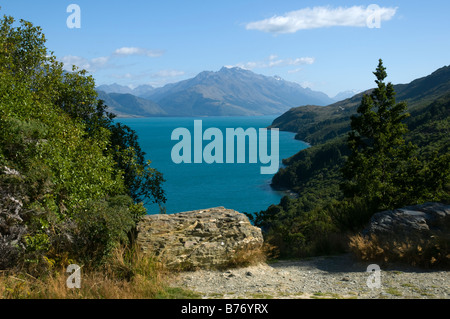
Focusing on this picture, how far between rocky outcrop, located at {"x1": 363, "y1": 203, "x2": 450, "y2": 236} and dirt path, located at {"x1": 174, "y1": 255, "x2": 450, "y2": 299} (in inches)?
48.7

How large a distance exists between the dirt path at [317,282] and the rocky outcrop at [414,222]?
1236 millimetres

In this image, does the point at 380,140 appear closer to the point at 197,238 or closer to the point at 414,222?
the point at 414,222

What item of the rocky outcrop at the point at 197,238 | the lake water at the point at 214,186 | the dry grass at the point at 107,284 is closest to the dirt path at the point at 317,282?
the rocky outcrop at the point at 197,238

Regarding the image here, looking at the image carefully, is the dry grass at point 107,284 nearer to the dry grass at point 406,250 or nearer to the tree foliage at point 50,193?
the tree foliage at point 50,193

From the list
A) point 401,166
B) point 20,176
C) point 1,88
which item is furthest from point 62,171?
point 401,166

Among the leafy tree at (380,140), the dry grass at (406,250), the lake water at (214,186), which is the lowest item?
the lake water at (214,186)

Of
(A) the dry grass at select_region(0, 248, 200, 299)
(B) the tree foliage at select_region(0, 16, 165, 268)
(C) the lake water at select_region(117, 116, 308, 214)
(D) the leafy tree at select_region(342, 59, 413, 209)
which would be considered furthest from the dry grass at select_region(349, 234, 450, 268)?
(C) the lake water at select_region(117, 116, 308, 214)

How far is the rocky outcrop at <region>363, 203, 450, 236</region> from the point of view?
10.0 metres

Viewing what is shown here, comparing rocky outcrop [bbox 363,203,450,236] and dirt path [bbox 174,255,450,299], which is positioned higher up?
rocky outcrop [bbox 363,203,450,236]

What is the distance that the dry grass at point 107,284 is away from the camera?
21.3 feet

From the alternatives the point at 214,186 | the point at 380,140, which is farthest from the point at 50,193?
the point at 214,186

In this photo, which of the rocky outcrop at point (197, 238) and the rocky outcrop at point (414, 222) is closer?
the rocky outcrop at point (197, 238)

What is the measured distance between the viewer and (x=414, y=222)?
33.5 feet

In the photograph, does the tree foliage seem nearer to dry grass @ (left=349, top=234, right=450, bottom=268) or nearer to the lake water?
dry grass @ (left=349, top=234, right=450, bottom=268)
